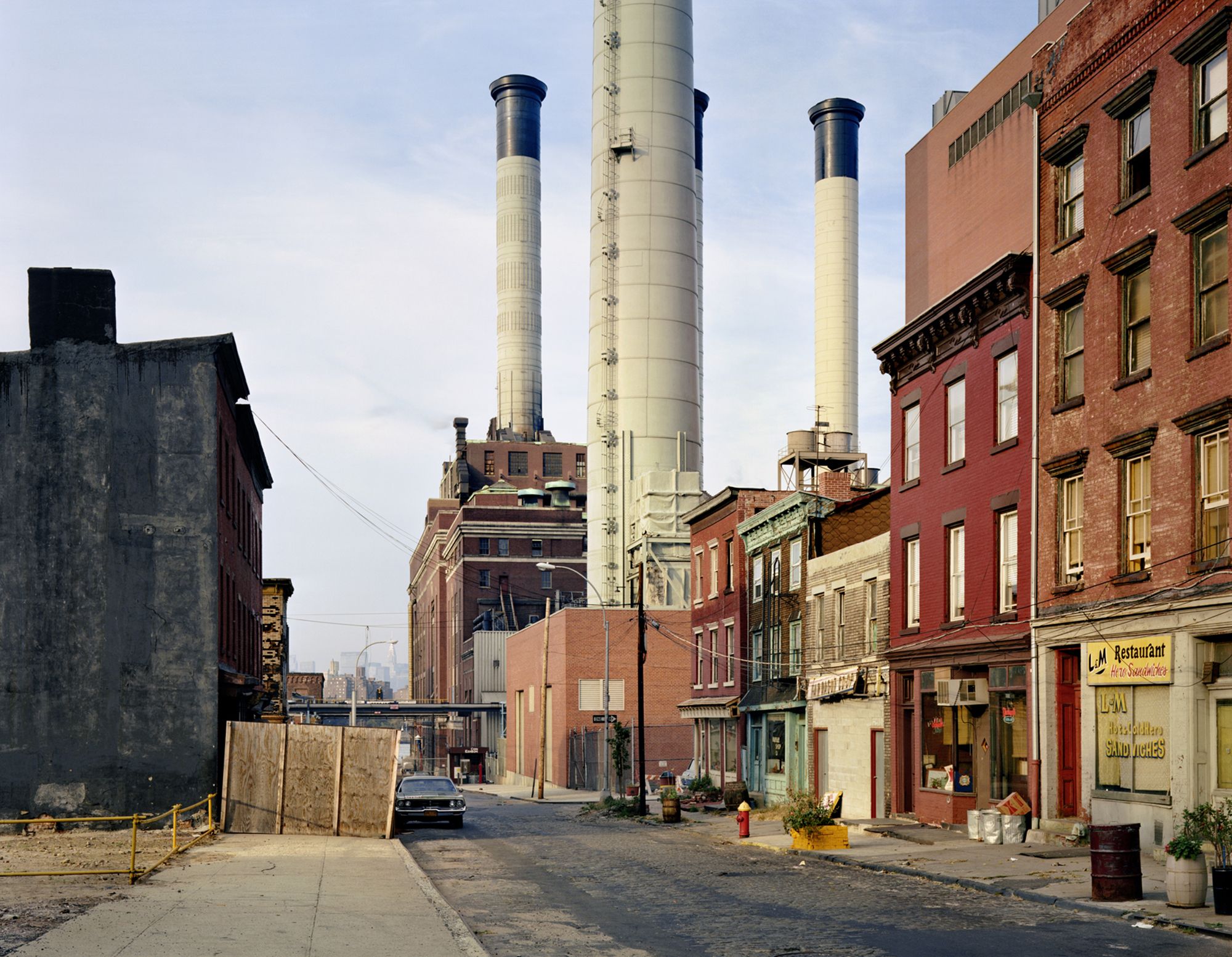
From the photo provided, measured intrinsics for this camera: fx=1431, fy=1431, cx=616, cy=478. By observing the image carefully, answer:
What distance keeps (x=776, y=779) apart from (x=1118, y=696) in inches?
909

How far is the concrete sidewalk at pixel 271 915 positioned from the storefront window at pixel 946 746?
13.5 meters

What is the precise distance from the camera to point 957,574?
111ft

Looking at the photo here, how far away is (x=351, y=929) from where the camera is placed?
1658 centimetres

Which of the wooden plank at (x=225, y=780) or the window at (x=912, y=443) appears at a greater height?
the window at (x=912, y=443)

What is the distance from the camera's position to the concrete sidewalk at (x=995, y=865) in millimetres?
18438

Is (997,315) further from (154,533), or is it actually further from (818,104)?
(818,104)

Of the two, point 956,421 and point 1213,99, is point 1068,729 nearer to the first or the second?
point 956,421

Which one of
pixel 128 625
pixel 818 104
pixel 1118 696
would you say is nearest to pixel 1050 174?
pixel 1118 696

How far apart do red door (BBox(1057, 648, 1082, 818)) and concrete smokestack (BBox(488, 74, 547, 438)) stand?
387 feet

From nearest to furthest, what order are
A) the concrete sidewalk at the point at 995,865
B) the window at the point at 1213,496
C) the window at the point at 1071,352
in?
the concrete sidewalk at the point at 995,865 → the window at the point at 1213,496 → the window at the point at 1071,352

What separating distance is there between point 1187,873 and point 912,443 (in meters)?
19.9

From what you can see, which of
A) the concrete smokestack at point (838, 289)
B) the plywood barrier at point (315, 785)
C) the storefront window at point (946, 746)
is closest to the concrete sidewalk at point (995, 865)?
the storefront window at point (946, 746)

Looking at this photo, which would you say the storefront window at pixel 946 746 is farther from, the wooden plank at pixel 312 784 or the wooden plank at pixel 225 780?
the wooden plank at pixel 225 780

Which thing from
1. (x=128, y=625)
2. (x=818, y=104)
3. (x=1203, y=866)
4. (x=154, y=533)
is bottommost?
(x=1203, y=866)
